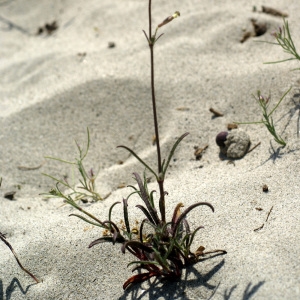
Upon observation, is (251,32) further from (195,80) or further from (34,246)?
(34,246)

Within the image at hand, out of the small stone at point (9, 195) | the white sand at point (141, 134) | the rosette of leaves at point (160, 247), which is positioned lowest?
the small stone at point (9, 195)

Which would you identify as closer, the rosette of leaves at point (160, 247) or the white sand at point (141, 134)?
the rosette of leaves at point (160, 247)

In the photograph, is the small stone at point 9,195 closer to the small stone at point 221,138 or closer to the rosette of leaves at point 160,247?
the rosette of leaves at point 160,247

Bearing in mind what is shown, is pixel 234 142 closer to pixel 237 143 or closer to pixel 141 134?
pixel 237 143

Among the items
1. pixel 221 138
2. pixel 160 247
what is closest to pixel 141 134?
pixel 221 138

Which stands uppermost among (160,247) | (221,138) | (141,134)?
(160,247)

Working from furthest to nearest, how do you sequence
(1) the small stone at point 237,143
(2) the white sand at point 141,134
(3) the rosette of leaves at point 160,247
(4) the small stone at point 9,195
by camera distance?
(4) the small stone at point 9,195 < (1) the small stone at point 237,143 < (2) the white sand at point 141,134 < (3) the rosette of leaves at point 160,247

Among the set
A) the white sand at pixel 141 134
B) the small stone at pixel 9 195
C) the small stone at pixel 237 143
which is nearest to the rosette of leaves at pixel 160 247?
the white sand at pixel 141 134
